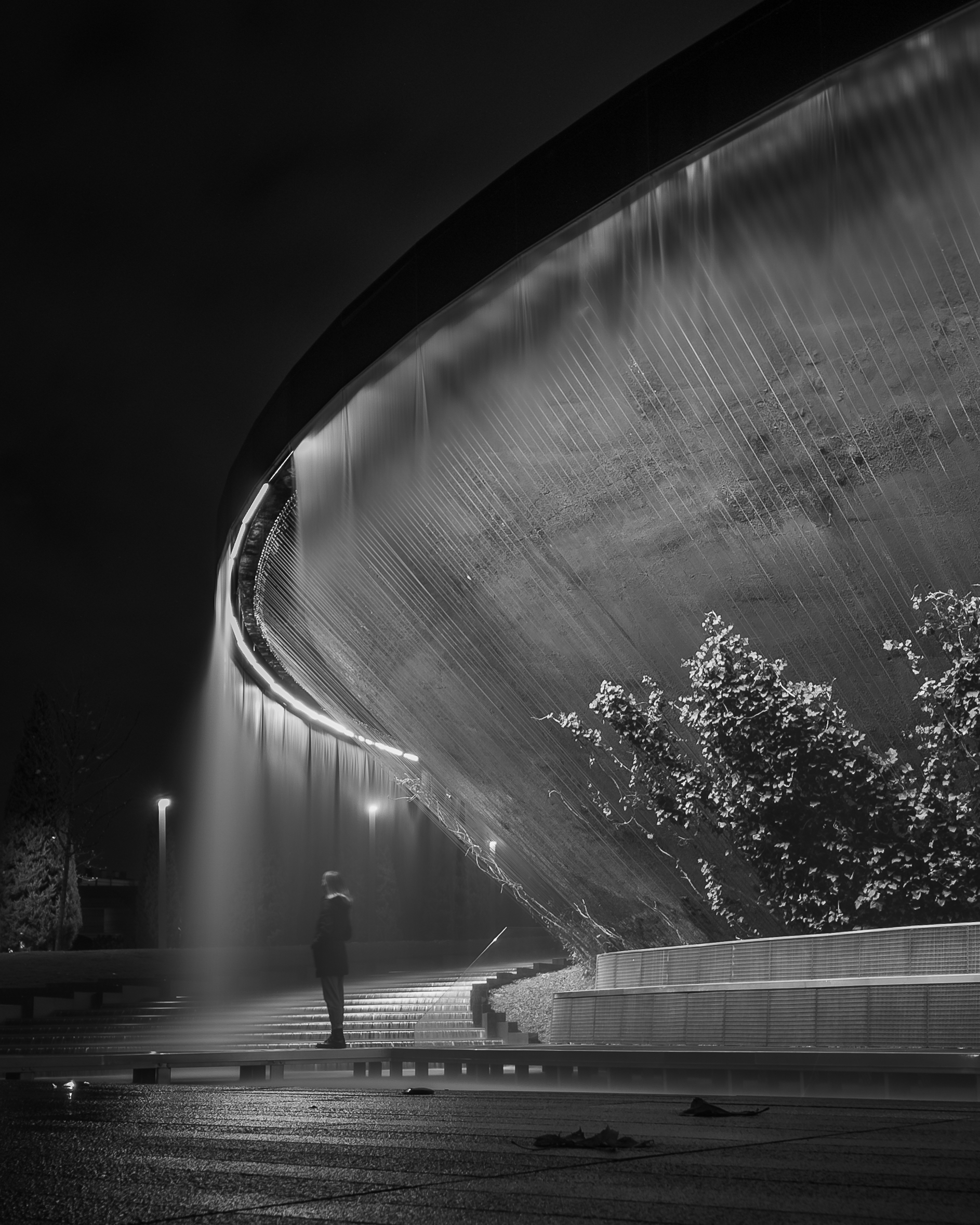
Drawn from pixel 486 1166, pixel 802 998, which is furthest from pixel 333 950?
pixel 486 1166

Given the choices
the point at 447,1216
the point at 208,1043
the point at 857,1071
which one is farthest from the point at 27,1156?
the point at 208,1043

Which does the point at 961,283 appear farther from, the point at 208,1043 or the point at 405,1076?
the point at 208,1043

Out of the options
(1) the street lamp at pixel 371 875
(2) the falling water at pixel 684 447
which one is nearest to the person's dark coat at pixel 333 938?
(2) the falling water at pixel 684 447

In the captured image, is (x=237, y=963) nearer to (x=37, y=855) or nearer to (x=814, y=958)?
(x=37, y=855)

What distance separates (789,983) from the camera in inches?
370

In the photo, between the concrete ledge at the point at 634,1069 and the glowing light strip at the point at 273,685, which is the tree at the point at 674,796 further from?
the glowing light strip at the point at 273,685

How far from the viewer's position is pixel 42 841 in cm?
3209

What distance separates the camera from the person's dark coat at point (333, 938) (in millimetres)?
12914

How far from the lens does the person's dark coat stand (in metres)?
12.9

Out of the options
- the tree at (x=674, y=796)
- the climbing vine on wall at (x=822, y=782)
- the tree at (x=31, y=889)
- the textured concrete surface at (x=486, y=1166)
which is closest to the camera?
the textured concrete surface at (x=486, y=1166)

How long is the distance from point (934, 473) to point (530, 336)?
145 inches

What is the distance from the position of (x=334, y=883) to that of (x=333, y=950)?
69cm

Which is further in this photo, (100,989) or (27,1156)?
(100,989)

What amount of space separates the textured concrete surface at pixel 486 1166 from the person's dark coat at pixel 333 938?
6756mm
